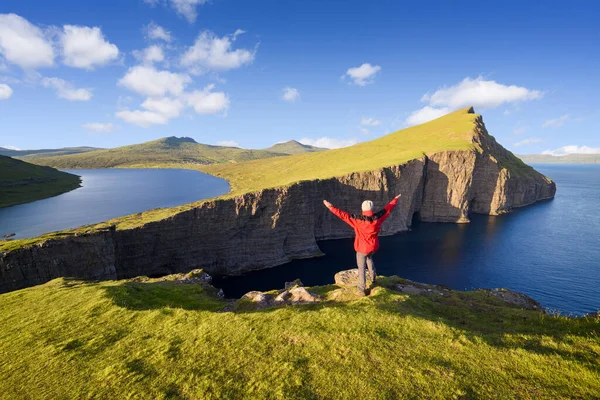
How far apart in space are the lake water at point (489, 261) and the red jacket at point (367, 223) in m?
44.5

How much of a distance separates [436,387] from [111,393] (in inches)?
397

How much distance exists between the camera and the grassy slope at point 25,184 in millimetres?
140000

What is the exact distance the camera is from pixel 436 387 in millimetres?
8305

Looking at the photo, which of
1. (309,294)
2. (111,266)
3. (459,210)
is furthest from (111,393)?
(459,210)

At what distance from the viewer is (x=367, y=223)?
1449 centimetres

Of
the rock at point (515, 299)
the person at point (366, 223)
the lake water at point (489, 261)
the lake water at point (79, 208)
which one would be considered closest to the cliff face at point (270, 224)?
the lake water at point (489, 261)

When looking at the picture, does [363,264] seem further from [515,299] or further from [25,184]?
[25,184]

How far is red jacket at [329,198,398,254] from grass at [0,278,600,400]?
2.99m

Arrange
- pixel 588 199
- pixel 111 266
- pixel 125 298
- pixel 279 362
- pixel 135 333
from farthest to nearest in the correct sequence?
pixel 588 199 → pixel 111 266 → pixel 125 298 → pixel 135 333 → pixel 279 362

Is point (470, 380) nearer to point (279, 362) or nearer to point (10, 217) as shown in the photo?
point (279, 362)

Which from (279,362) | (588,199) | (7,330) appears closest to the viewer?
(279,362)

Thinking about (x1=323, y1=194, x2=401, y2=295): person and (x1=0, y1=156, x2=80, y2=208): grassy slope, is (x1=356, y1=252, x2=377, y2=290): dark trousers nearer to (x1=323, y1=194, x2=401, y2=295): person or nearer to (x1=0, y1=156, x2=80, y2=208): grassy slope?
(x1=323, y1=194, x2=401, y2=295): person

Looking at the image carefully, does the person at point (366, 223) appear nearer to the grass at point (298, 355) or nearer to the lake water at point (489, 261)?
the grass at point (298, 355)

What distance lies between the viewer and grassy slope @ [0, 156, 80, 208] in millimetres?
140000
